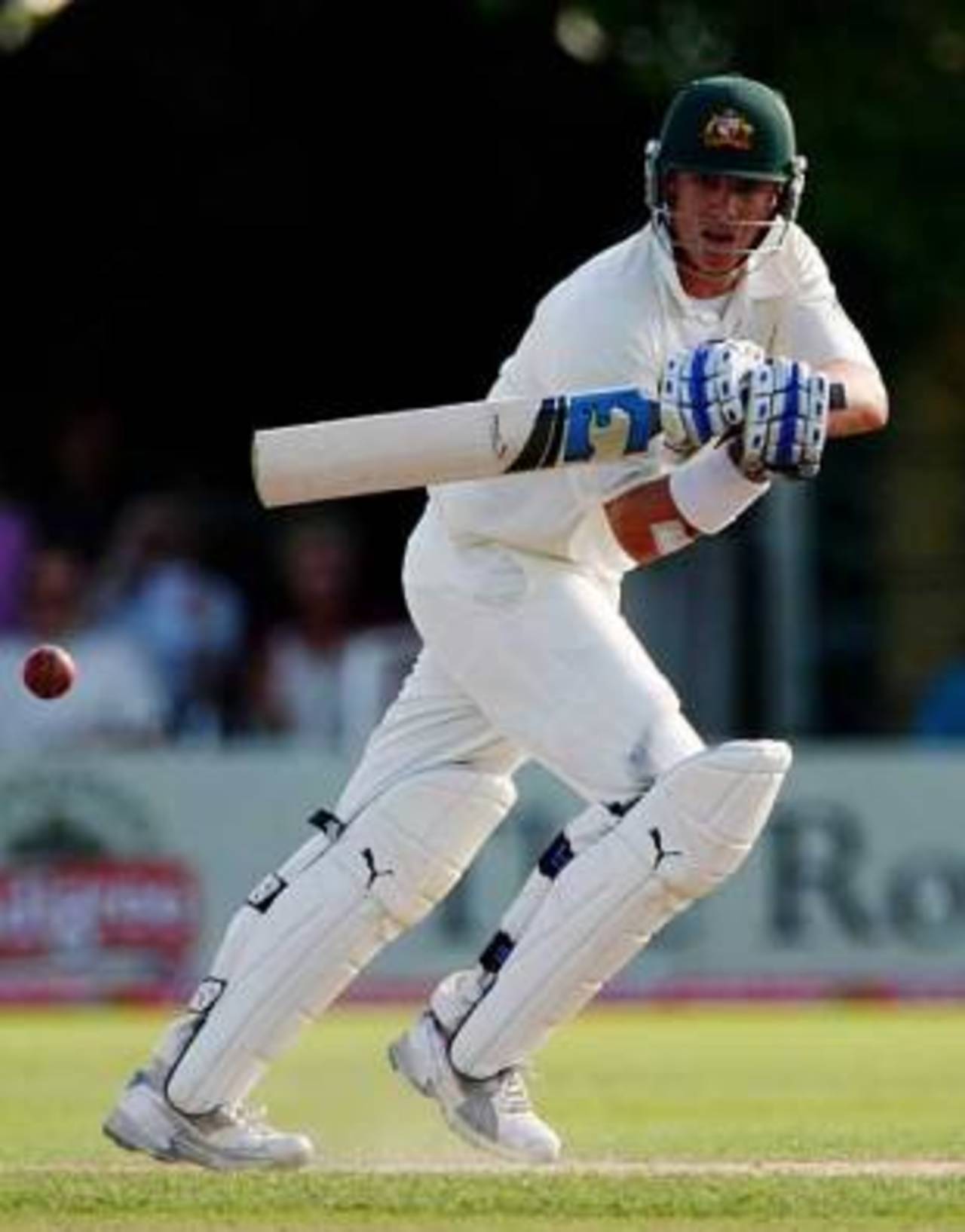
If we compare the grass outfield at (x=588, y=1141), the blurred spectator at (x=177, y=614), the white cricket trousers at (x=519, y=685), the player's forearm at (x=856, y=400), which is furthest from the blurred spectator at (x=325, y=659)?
the player's forearm at (x=856, y=400)

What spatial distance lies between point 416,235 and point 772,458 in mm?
8494

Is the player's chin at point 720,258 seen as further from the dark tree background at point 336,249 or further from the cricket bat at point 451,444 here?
the dark tree background at point 336,249

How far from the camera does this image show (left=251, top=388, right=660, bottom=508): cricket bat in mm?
5898

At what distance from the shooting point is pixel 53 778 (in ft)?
40.4

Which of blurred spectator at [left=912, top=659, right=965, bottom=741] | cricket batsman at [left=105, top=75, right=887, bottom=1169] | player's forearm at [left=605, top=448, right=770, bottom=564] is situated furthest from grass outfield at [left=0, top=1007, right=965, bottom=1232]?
blurred spectator at [left=912, top=659, right=965, bottom=741]

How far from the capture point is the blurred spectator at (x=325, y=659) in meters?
12.5

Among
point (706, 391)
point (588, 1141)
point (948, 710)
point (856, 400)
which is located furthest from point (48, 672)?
point (948, 710)

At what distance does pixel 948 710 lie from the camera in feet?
43.1

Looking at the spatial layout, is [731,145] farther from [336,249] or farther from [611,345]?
[336,249]

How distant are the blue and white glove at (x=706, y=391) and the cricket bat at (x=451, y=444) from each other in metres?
0.04

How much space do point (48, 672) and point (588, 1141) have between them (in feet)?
4.53

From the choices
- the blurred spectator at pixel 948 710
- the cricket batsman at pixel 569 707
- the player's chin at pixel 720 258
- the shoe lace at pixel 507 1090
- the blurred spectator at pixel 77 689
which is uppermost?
the player's chin at pixel 720 258

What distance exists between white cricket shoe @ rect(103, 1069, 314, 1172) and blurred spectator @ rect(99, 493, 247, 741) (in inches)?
253

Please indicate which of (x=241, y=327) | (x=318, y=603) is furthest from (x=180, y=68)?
(x=318, y=603)
